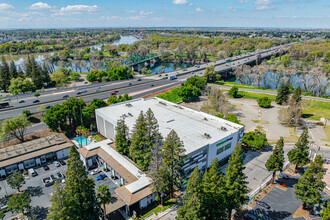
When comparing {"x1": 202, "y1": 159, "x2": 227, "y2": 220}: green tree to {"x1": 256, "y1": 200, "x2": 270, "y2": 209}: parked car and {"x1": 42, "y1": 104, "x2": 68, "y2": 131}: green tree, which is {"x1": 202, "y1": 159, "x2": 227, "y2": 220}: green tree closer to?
{"x1": 256, "y1": 200, "x2": 270, "y2": 209}: parked car

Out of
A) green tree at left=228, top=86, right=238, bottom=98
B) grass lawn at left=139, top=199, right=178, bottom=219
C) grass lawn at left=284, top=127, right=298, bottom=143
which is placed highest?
green tree at left=228, top=86, right=238, bottom=98

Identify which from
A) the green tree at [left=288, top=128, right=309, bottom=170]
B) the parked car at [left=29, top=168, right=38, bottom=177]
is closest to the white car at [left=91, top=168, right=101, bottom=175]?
the parked car at [left=29, top=168, right=38, bottom=177]

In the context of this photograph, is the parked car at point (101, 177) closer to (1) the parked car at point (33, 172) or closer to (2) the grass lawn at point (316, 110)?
(1) the parked car at point (33, 172)

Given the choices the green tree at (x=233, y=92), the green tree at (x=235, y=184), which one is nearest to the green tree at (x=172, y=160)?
the green tree at (x=235, y=184)

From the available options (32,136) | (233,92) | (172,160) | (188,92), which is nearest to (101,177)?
(172,160)

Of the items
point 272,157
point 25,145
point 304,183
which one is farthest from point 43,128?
point 304,183
